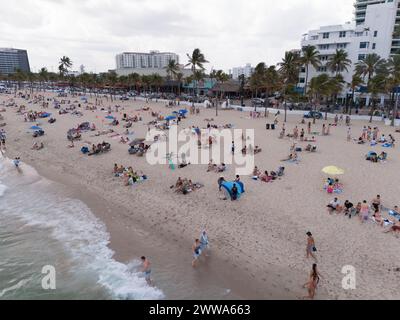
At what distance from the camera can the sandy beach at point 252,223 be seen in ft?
30.7

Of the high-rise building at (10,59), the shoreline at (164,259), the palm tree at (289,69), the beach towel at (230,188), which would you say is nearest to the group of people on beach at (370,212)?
the beach towel at (230,188)

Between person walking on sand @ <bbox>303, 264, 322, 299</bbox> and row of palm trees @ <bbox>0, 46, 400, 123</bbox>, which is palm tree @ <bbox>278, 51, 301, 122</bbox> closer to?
row of palm trees @ <bbox>0, 46, 400, 123</bbox>

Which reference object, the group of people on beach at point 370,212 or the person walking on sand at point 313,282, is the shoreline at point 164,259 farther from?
the group of people on beach at point 370,212

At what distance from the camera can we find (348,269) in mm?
9562

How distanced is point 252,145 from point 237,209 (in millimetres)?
11445

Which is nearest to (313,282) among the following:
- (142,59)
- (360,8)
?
(360,8)

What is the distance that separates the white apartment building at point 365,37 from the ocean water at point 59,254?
168ft

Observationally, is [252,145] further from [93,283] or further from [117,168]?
[93,283]

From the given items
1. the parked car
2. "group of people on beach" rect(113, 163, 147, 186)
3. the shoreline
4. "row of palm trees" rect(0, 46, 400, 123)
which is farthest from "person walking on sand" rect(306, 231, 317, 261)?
the parked car

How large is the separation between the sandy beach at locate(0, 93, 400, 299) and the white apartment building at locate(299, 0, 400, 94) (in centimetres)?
3472

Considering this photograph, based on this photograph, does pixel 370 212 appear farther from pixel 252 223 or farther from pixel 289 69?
pixel 289 69

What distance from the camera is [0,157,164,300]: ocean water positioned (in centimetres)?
961

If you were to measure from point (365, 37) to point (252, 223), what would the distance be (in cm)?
5126
